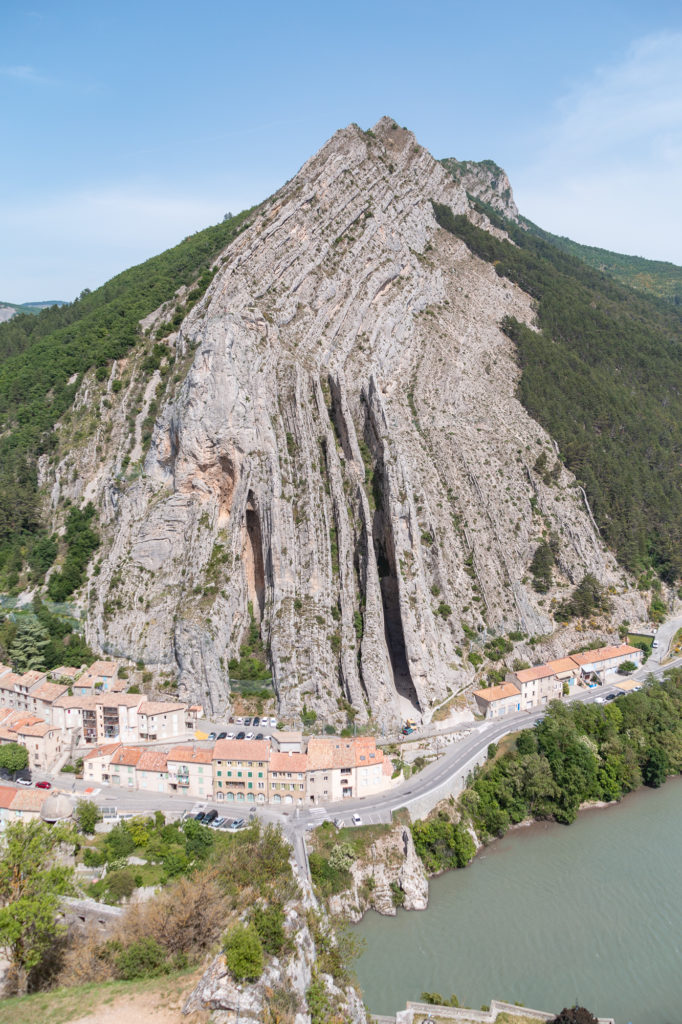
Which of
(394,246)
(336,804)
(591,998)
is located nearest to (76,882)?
(336,804)

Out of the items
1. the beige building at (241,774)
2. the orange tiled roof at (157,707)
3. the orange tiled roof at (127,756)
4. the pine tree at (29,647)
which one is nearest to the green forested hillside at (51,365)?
the pine tree at (29,647)

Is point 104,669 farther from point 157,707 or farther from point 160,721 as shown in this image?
point 160,721

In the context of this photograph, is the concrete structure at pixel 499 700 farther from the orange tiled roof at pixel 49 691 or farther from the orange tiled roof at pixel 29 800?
the orange tiled roof at pixel 49 691

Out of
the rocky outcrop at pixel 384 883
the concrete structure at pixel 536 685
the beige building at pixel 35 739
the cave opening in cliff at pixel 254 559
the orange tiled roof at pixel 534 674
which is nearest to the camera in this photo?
the rocky outcrop at pixel 384 883

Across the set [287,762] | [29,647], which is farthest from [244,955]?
[29,647]

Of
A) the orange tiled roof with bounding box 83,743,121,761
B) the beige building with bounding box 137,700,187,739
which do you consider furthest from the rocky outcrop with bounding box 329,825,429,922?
the orange tiled roof with bounding box 83,743,121,761
